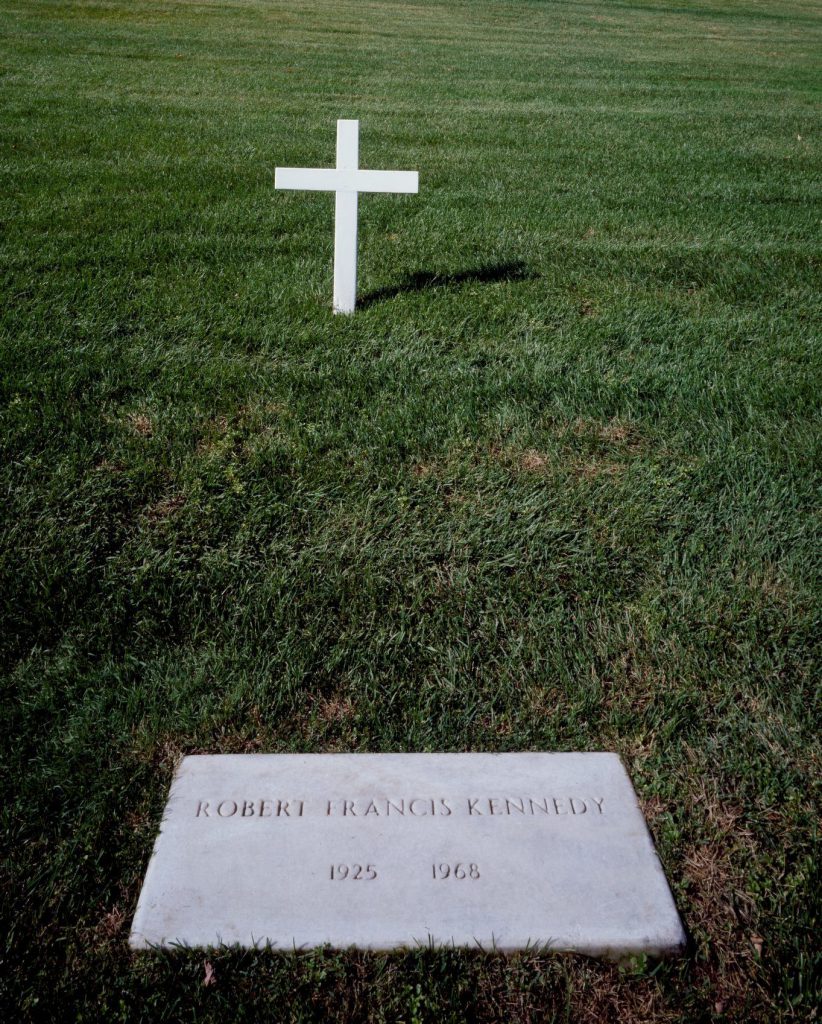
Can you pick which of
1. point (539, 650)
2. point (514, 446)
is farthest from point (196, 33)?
point (539, 650)

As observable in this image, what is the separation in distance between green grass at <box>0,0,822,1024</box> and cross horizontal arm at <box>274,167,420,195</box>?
699mm

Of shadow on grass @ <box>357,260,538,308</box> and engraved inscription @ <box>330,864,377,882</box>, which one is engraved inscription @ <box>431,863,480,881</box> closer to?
engraved inscription @ <box>330,864,377,882</box>

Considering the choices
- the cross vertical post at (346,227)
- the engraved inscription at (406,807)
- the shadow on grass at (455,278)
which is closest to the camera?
the engraved inscription at (406,807)

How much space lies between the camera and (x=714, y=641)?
2.64 meters

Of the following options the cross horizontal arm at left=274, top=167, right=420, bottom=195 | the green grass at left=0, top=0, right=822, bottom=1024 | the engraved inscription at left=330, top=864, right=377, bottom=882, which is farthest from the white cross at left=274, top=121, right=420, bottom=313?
the engraved inscription at left=330, top=864, right=377, bottom=882

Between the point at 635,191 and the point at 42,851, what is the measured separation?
727cm

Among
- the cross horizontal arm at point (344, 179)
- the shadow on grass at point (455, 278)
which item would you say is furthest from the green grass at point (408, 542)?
the cross horizontal arm at point (344, 179)

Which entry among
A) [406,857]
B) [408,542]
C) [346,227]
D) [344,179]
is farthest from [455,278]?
[406,857]

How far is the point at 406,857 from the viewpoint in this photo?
6.48 ft

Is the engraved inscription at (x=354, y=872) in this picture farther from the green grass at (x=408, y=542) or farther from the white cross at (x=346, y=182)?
the white cross at (x=346, y=182)

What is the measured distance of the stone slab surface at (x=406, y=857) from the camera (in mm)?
1838

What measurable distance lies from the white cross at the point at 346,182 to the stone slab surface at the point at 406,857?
3.07 metres

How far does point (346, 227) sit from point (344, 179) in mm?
243

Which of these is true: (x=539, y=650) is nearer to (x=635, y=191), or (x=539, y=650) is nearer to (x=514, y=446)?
(x=514, y=446)
